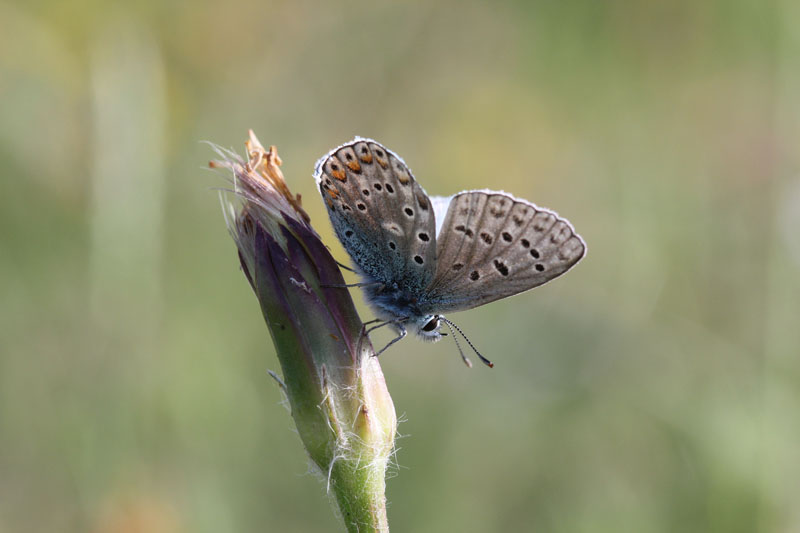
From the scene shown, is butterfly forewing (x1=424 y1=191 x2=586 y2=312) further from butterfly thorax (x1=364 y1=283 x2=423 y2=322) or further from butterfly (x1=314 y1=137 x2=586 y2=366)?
butterfly thorax (x1=364 y1=283 x2=423 y2=322)

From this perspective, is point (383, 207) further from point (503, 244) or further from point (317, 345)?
point (317, 345)

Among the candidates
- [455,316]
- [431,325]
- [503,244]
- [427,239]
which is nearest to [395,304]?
[431,325]

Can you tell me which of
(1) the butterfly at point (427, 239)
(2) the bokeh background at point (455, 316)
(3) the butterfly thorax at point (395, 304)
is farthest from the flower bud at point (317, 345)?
(2) the bokeh background at point (455, 316)

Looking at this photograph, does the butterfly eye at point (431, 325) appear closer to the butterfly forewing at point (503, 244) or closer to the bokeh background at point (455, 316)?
the butterfly forewing at point (503, 244)

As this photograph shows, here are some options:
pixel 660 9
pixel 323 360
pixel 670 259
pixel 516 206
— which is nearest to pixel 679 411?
pixel 670 259

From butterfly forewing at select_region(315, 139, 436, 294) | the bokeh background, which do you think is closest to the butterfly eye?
butterfly forewing at select_region(315, 139, 436, 294)

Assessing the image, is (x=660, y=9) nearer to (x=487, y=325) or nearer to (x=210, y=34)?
(x=487, y=325)
